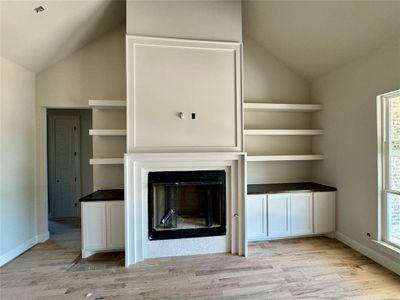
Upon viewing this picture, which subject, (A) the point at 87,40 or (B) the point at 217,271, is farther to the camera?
(A) the point at 87,40

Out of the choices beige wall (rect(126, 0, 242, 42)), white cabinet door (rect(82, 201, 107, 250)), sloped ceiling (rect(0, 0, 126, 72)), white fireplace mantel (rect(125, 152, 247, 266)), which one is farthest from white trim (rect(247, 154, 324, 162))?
sloped ceiling (rect(0, 0, 126, 72))

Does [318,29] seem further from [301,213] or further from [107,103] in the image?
[107,103]

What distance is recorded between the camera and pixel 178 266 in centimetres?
269

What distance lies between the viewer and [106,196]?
3.04 m

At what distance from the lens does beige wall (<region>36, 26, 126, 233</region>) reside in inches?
135

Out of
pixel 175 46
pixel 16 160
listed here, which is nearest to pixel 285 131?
pixel 175 46

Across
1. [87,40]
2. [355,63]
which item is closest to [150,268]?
[87,40]

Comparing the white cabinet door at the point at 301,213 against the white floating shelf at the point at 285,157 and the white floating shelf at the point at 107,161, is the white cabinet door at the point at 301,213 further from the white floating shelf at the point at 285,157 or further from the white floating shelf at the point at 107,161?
the white floating shelf at the point at 107,161

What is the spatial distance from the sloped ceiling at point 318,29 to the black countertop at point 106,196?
3400 millimetres

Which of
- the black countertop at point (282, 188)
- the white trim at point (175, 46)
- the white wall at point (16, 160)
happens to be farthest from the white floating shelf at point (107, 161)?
the black countertop at point (282, 188)

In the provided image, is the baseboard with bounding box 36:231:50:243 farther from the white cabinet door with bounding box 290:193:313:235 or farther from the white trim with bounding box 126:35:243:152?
the white cabinet door with bounding box 290:193:313:235

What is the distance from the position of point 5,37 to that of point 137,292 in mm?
3271

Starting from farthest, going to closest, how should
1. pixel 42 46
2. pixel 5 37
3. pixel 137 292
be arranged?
pixel 42 46
pixel 5 37
pixel 137 292

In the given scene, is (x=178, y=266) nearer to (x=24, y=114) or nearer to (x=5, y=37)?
(x=24, y=114)
